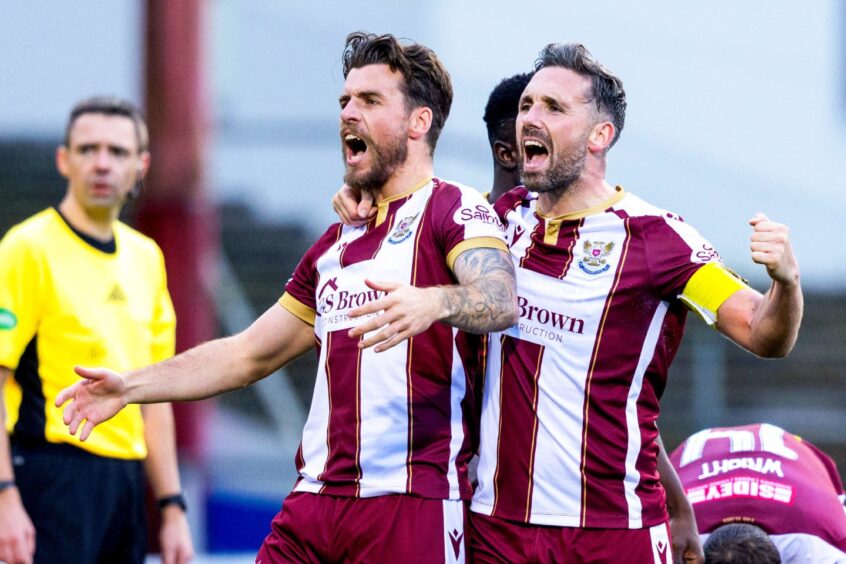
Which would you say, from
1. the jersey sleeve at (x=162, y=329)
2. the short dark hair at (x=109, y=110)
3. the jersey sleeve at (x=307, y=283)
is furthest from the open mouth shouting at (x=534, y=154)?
the short dark hair at (x=109, y=110)

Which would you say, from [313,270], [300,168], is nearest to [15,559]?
[313,270]

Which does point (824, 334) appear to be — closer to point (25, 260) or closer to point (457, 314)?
point (25, 260)

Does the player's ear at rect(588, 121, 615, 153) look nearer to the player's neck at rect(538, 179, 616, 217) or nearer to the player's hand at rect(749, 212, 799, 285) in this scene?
the player's neck at rect(538, 179, 616, 217)

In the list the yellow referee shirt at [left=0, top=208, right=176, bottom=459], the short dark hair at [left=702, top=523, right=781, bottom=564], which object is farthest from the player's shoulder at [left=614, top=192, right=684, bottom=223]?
the yellow referee shirt at [left=0, top=208, right=176, bottom=459]

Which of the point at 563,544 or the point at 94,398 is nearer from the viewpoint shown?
the point at 563,544

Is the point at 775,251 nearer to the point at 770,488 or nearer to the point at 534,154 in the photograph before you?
the point at 534,154

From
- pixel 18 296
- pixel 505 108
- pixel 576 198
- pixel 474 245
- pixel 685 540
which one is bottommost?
pixel 685 540

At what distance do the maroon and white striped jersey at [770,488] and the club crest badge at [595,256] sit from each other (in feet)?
4.36

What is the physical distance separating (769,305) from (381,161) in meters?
1.06

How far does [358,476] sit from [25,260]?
190cm

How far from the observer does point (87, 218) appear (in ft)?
16.1

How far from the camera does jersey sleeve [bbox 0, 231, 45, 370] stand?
4.54 metres

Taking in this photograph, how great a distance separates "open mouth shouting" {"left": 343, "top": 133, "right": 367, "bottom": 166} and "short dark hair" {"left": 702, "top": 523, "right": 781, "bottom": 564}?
1670mm

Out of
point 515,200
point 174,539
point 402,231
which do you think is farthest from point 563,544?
point 174,539
